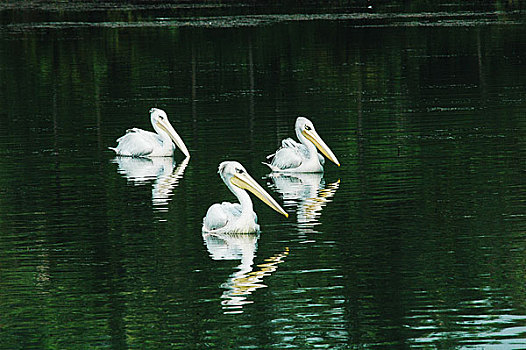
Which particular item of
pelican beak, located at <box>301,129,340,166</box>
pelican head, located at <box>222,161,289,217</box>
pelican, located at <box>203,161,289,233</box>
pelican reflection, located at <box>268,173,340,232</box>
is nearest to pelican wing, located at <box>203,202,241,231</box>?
pelican, located at <box>203,161,289,233</box>

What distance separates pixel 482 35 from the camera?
45.1m

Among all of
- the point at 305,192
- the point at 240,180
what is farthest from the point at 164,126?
the point at 240,180

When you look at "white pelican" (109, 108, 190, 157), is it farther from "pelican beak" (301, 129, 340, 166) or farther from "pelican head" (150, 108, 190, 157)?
"pelican beak" (301, 129, 340, 166)

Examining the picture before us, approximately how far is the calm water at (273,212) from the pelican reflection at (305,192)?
0.07m

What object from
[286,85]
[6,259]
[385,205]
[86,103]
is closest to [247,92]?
[286,85]

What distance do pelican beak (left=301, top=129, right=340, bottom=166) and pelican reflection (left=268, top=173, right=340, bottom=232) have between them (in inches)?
15.2

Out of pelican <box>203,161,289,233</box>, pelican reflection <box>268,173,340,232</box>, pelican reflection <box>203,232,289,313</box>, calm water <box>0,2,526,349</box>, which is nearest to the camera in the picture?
calm water <box>0,2,526,349</box>

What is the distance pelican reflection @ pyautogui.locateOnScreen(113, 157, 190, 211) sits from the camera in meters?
18.2

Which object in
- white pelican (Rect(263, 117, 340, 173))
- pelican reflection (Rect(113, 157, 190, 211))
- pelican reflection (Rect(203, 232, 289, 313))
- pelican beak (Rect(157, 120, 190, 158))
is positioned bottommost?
pelican reflection (Rect(203, 232, 289, 313))

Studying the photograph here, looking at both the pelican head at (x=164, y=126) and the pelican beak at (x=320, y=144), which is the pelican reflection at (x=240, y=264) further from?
the pelican head at (x=164, y=126)

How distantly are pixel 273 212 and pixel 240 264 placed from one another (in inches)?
126

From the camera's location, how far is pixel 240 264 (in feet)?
44.3

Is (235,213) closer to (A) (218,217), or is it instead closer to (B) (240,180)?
(A) (218,217)

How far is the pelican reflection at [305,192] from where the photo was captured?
16172 mm
